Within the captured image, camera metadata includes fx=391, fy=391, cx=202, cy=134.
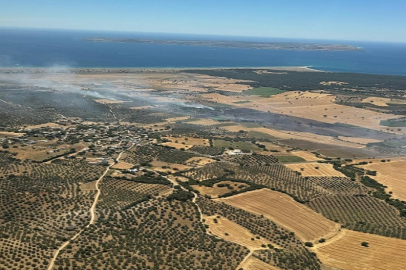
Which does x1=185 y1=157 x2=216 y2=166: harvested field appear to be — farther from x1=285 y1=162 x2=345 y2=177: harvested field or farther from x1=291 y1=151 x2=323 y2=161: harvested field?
x1=291 y1=151 x2=323 y2=161: harvested field

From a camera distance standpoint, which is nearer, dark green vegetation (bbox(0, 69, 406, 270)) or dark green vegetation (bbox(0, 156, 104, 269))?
dark green vegetation (bbox(0, 156, 104, 269))

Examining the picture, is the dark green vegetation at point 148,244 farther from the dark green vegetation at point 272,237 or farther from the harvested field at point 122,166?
the harvested field at point 122,166

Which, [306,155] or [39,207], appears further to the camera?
[306,155]

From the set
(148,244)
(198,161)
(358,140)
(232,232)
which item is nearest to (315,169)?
Result: (198,161)

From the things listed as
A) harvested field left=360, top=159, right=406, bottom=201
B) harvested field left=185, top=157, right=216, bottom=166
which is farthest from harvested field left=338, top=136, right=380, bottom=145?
harvested field left=185, top=157, right=216, bottom=166

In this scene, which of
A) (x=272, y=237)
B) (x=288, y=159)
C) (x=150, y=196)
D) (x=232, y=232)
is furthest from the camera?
(x=288, y=159)

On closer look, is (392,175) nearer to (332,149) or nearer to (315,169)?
(315,169)
